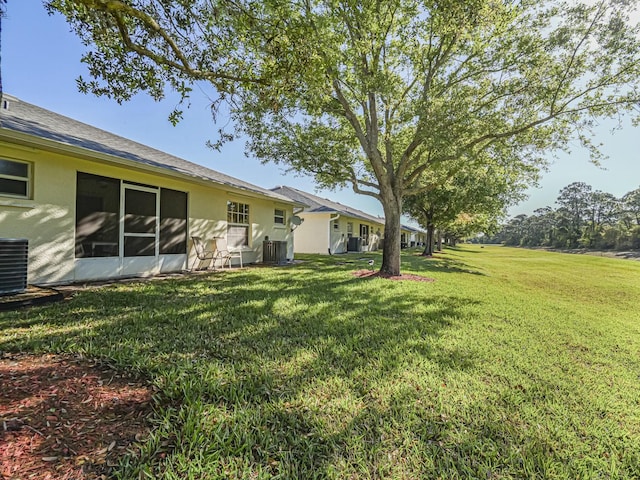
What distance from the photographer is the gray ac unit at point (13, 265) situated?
4441mm

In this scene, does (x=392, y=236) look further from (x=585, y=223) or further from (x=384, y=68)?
(x=585, y=223)

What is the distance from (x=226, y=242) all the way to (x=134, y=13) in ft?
24.7

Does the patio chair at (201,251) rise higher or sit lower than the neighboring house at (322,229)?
lower

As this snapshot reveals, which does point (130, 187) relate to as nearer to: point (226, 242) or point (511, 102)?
point (226, 242)

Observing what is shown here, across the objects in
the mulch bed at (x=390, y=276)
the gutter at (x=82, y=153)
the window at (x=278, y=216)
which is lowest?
the mulch bed at (x=390, y=276)

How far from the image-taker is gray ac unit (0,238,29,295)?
14.6ft

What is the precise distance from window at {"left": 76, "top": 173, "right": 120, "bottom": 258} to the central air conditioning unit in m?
5.79

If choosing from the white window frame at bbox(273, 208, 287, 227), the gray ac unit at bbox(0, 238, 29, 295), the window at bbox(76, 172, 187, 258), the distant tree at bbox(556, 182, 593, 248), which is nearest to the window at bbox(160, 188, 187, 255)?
the window at bbox(76, 172, 187, 258)

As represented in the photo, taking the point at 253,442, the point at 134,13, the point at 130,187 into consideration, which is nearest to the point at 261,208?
the point at 130,187

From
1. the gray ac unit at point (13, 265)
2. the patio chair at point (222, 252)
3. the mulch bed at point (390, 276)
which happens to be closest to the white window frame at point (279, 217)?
the patio chair at point (222, 252)

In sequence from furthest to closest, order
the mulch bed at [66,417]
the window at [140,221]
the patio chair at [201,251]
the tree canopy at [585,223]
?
1. the tree canopy at [585,223]
2. the patio chair at [201,251]
3. the window at [140,221]
4. the mulch bed at [66,417]

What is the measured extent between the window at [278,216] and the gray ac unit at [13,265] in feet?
29.1

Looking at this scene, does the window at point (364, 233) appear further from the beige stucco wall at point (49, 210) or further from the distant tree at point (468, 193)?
the beige stucco wall at point (49, 210)

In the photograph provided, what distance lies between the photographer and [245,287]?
22.0ft
